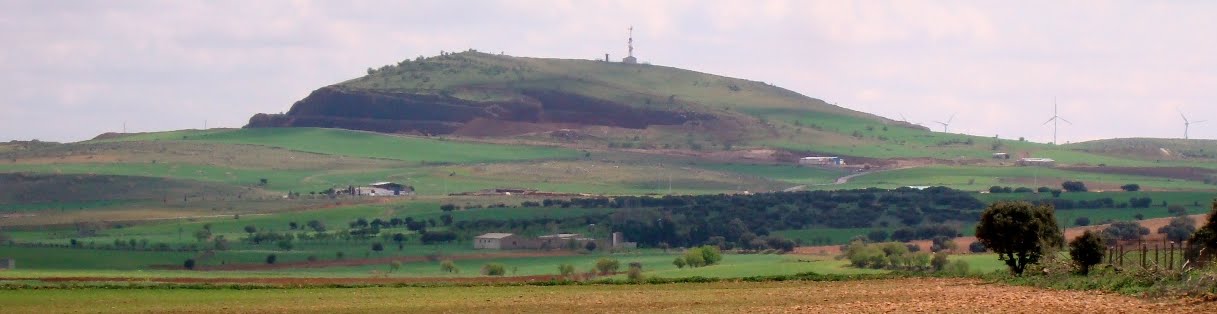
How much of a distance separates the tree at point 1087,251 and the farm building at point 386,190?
115 metres

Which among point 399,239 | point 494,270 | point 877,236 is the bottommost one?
point 494,270

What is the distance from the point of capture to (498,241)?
11644cm

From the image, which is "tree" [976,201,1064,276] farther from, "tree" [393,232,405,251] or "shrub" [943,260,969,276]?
"tree" [393,232,405,251]

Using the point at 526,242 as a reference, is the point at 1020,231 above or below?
above

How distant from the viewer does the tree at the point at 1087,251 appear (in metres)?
55.6

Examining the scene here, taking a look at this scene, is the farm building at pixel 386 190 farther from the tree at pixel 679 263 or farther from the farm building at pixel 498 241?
the tree at pixel 679 263

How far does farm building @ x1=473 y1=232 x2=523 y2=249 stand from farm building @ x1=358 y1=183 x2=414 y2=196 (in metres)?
49.1

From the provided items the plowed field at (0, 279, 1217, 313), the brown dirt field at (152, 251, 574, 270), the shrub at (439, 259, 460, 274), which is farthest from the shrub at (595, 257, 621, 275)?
the plowed field at (0, 279, 1217, 313)

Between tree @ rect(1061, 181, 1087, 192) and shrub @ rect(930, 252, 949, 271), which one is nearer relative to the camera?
shrub @ rect(930, 252, 949, 271)

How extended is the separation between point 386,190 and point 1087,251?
119 m

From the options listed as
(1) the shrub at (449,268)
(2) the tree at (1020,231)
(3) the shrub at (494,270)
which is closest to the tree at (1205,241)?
(2) the tree at (1020,231)

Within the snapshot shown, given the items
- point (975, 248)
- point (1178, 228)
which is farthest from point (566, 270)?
point (1178, 228)

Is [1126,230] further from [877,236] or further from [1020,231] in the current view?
[1020,231]

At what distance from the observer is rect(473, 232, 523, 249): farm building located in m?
116
